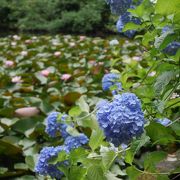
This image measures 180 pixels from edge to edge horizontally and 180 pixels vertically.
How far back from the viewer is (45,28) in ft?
32.8

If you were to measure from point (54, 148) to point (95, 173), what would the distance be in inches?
12.2

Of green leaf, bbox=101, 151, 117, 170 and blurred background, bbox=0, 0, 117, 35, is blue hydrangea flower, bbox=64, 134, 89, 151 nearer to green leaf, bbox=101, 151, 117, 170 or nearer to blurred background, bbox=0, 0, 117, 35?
green leaf, bbox=101, 151, 117, 170

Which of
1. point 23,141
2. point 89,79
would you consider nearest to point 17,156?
point 23,141

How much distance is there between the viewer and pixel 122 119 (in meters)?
0.74

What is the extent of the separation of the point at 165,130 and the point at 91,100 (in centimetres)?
133

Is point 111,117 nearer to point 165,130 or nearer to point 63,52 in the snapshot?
point 165,130

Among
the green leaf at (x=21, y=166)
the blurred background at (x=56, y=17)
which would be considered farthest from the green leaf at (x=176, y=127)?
the blurred background at (x=56, y=17)

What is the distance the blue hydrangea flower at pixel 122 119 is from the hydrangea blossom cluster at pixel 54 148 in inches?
13.3

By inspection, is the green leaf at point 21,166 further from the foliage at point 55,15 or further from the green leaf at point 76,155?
the foliage at point 55,15

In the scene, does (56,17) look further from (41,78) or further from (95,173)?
(95,173)

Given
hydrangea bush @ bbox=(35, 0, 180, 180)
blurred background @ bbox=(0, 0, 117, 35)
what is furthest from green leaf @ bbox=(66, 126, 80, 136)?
blurred background @ bbox=(0, 0, 117, 35)

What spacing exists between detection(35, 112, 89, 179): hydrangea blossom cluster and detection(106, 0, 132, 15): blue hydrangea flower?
314mm

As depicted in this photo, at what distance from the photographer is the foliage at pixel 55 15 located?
941cm

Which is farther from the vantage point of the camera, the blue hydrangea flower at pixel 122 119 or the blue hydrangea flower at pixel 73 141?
the blue hydrangea flower at pixel 73 141
